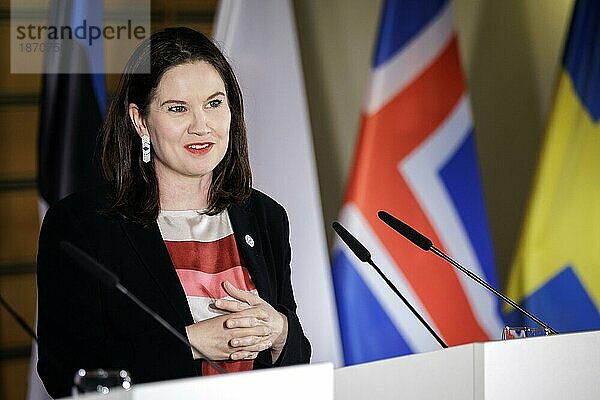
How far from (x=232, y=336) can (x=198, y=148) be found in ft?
1.98

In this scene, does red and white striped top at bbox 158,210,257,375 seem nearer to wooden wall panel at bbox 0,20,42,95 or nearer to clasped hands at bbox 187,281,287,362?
clasped hands at bbox 187,281,287,362

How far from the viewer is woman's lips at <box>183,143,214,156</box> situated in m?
3.54

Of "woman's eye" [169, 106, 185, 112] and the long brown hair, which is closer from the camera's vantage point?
the long brown hair

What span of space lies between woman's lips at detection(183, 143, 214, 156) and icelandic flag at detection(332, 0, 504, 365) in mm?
678

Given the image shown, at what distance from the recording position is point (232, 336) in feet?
11.8

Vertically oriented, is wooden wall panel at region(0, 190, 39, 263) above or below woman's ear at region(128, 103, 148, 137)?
below

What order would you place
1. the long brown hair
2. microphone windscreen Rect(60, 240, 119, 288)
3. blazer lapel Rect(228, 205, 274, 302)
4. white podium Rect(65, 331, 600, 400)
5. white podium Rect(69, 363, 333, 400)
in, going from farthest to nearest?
blazer lapel Rect(228, 205, 274, 302) → the long brown hair → microphone windscreen Rect(60, 240, 119, 288) → white podium Rect(65, 331, 600, 400) → white podium Rect(69, 363, 333, 400)

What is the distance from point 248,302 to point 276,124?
2.03ft

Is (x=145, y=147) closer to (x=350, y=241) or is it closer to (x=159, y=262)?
(x=159, y=262)

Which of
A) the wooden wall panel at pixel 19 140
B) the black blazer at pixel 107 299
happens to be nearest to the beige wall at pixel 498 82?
the black blazer at pixel 107 299

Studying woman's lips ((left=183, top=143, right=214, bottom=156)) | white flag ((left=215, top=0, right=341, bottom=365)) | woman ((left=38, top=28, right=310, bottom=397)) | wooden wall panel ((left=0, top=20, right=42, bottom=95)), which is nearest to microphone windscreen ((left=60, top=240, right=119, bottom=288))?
woman ((left=38, top=28, right=310, bottom=397))

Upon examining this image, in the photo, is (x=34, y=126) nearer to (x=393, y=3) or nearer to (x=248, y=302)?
(x=248, y=302)

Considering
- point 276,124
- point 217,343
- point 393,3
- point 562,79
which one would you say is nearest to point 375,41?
point 393,3

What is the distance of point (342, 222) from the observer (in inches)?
159
